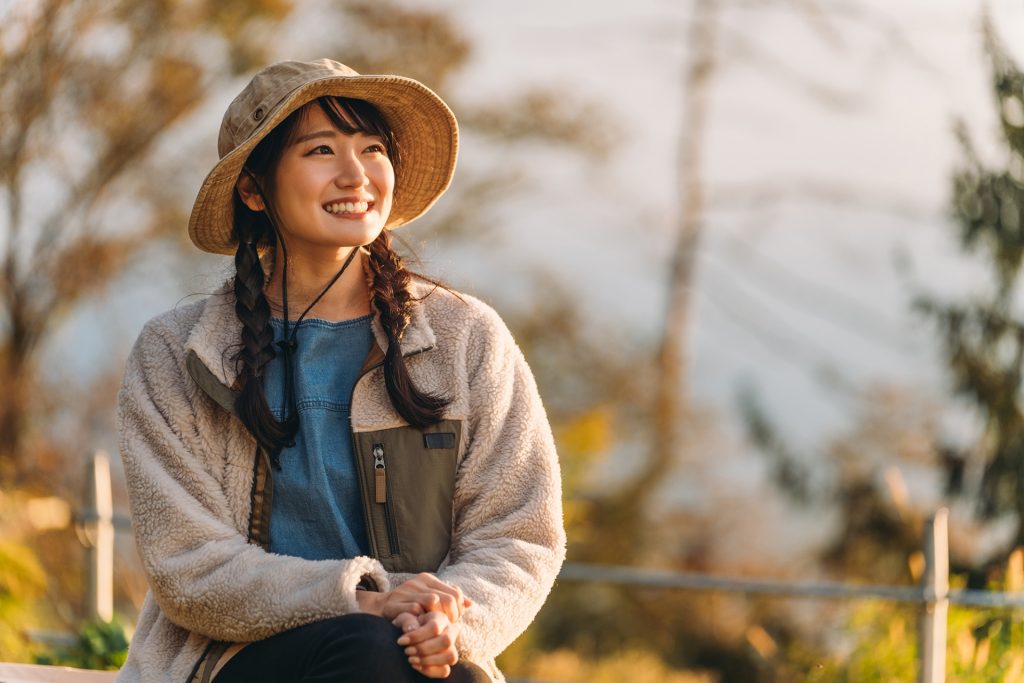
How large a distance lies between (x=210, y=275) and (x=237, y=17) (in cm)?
811

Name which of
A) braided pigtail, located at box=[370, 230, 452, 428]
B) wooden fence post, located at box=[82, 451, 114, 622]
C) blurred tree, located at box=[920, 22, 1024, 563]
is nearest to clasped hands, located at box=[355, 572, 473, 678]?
braided pigtail, located at box=[370, 230, 452, 428]

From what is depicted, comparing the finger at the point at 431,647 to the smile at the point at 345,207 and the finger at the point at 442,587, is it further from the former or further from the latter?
the smile at the point at 345,207

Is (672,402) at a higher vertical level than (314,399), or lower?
lower

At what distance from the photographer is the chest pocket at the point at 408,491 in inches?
87.1

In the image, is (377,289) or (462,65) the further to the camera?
(462,65)

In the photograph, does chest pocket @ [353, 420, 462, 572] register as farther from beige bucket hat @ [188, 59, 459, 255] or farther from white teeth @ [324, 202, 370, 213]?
beige bucket hat @ [188, 59, 459, 255]

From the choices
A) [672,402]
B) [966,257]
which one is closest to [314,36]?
[672,402]

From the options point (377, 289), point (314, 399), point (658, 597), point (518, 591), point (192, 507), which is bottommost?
point (658, 597)

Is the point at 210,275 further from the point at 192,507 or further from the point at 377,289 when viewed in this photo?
the point at 192,507

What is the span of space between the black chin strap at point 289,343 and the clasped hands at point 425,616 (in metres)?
0.32

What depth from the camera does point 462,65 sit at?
38.5 ft

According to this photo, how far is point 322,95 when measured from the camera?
231cm

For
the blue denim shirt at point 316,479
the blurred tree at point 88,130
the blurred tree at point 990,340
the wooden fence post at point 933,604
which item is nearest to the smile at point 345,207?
the blue denim shirt at point 316,479

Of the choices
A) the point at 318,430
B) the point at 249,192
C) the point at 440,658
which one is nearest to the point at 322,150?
the point at 249,192
